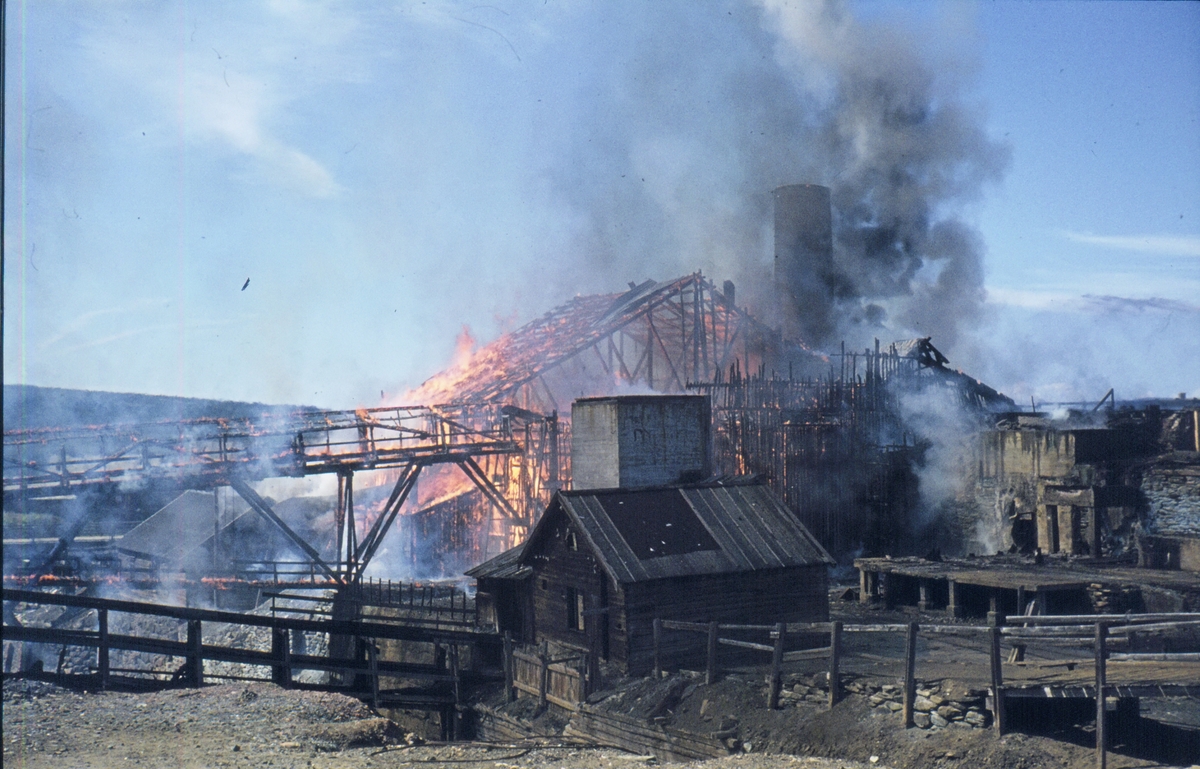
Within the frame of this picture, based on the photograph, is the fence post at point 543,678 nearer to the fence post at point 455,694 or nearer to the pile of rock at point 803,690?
the fence post at point 455,694

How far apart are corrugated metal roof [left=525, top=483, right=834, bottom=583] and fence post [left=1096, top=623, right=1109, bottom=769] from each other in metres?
8.28

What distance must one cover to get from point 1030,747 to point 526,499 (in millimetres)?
22280

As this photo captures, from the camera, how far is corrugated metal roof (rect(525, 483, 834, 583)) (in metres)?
19.3

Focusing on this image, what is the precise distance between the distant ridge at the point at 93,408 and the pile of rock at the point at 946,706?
79.0 feet

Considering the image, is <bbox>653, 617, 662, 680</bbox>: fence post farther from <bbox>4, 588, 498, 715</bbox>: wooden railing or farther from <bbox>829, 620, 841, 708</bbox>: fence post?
<bbox>4, 588, 498, 715</bbox>: wooden railing

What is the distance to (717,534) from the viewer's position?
67.0ft

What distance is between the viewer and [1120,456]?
97.0ft

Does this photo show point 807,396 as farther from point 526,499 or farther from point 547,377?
point 547,377

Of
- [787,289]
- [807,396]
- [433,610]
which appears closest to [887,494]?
[807,396]

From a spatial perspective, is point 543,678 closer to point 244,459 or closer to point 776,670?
point 776,670

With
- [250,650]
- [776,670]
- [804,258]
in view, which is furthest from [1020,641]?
[804,258]

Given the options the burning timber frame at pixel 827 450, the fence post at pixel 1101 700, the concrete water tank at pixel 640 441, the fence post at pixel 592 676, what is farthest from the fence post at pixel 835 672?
the burning timber frame at pixel 827 450

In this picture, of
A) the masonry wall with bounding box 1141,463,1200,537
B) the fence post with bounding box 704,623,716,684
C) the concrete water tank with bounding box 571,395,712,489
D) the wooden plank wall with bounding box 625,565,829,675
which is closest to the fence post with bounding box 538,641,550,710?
the wooden plank wall with bounding box 625,565,829,675

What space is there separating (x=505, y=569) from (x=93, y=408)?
135ft
